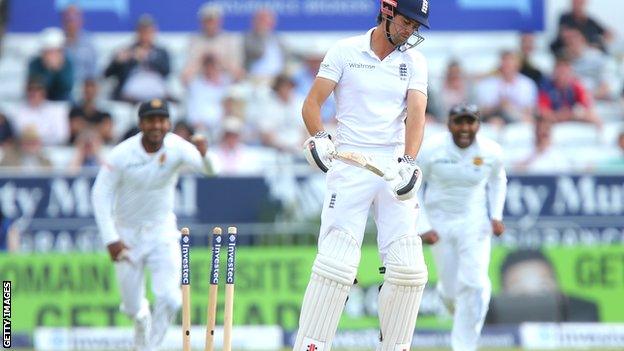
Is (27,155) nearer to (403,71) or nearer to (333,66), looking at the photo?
(333,66)

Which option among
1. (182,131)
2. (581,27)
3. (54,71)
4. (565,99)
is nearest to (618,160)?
(565,99)

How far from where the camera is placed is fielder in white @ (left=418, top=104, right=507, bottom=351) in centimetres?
952

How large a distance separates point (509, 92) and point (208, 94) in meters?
3.17

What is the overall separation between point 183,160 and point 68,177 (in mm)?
3231

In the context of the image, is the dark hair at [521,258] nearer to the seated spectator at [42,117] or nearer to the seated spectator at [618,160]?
the seated spectator at [618,160]

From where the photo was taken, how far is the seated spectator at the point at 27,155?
1377 centimetres

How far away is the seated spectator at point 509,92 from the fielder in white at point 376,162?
8115 millimetres

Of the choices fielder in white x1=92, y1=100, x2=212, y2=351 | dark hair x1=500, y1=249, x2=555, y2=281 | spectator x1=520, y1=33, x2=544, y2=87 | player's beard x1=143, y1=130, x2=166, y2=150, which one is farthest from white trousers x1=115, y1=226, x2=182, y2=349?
spectator x1=520, y1=33, x2=544, y2=87

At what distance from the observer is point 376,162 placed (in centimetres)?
689

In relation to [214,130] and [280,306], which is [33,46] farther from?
[280,306]

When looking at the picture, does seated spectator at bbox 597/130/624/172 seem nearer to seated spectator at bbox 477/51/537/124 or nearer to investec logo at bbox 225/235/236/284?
seated spectator at bbox 477/51/537/124

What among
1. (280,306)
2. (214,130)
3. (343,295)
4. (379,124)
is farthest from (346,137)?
(214,130)

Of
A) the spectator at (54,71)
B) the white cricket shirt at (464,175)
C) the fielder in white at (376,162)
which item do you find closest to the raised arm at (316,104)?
the fielder in white at (376,162)

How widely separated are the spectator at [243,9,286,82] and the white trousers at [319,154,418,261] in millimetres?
8502
